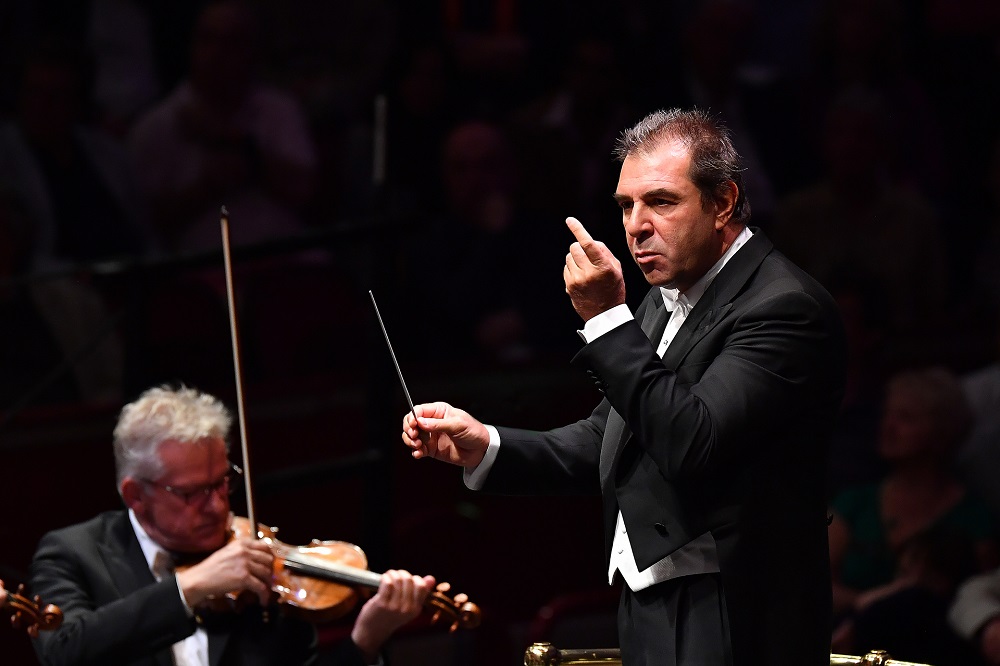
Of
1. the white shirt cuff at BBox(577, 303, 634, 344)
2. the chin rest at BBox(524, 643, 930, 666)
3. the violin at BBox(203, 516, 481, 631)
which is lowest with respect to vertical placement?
the chin rest at BBox(524, 643, 930, 666)

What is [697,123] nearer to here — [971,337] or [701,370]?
[701,370]

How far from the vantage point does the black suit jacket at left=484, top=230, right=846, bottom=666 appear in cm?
190

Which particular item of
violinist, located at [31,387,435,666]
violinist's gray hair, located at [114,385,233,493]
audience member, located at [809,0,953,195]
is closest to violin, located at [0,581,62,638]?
violinist, located at [31,387,435,666]

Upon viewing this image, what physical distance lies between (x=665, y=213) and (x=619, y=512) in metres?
0.42

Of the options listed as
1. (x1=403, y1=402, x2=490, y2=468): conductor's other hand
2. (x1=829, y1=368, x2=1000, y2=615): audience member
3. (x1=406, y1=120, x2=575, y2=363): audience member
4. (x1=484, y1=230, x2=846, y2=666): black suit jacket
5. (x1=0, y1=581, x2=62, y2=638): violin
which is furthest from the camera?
(x1=406, y1=120, x2=575, y2=363): audience member

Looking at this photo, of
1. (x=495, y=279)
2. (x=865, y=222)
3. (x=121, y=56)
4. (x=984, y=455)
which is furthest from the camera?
(x=865, y=222)

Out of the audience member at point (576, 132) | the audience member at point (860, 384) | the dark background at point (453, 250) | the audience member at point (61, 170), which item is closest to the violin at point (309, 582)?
the dark background at point (453, 250)

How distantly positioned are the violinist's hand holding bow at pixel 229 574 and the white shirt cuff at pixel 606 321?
3.37 ft

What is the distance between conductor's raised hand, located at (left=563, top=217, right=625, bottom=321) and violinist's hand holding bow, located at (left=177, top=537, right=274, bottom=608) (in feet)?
3.36

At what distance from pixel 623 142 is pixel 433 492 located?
87.9 inches

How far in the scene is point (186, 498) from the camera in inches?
113

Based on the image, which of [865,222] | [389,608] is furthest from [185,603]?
[865,222]

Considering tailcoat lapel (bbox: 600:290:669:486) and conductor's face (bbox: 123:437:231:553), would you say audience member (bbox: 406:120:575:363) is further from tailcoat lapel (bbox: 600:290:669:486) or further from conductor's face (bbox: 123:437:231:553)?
tailcoat lapel (bbox: 600:290:669:486)

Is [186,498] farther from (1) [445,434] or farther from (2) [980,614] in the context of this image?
(2) [980,614]
